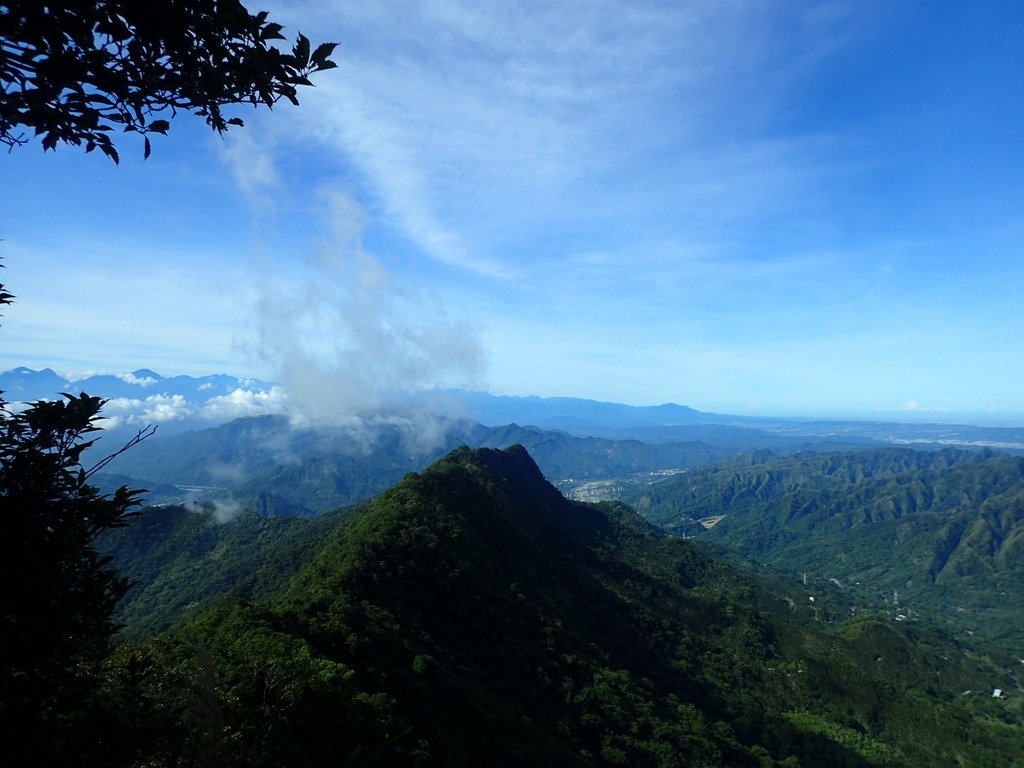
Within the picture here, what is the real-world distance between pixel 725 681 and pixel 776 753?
46.5 feet

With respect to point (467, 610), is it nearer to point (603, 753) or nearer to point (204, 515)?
point (603, 753)

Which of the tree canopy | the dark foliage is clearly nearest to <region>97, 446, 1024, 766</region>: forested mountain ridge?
the dark foliage

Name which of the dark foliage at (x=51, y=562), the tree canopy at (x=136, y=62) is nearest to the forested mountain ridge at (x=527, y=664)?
the dark foliage at (x=51, y=562)

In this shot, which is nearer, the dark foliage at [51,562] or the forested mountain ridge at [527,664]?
the dark foliage at [51,562]

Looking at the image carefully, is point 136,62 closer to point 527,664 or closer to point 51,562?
point 51,562

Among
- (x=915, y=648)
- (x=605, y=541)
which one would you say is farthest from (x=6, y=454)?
(x=915, y=648)

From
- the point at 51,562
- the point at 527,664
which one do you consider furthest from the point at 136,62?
the point at 527,664

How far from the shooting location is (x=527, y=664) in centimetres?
5297

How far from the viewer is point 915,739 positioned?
74.6 meters

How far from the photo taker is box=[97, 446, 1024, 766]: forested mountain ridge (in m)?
24.7

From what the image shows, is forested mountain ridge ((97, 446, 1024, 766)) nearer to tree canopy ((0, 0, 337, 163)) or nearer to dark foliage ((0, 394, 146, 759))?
dark foliage ((0, 394, 146, 759))

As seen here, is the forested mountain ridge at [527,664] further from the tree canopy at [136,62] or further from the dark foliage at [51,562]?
the tree canopy at [136,62]

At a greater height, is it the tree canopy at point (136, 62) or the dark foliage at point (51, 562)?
the tree canopy at point (136, 62)

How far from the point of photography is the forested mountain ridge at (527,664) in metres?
24.7
